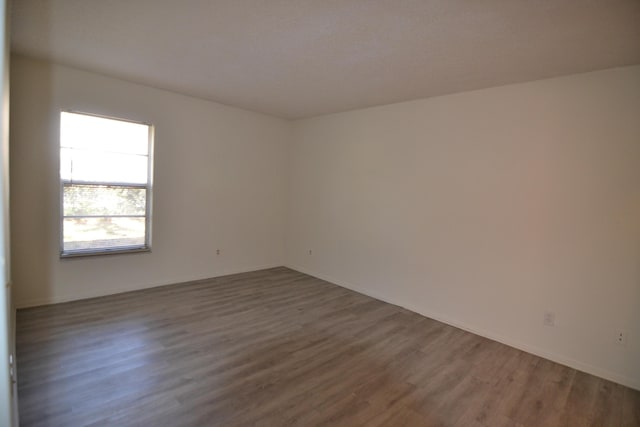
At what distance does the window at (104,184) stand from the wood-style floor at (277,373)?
0.76 meters

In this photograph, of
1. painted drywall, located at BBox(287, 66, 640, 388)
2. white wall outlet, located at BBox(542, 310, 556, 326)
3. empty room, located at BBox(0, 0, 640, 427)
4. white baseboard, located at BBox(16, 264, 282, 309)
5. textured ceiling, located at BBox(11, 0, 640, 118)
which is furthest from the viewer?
white baseboard, located at BBox(16, 264, 282, 309)

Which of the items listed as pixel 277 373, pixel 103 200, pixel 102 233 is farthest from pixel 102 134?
pixel 277 373

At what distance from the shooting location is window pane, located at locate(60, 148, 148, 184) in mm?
3551

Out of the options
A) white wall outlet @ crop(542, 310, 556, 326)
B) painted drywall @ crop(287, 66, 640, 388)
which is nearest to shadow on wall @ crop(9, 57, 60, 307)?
painted drywall @ crop(287, 66, 640, 388)

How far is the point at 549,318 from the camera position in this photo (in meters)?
2.95

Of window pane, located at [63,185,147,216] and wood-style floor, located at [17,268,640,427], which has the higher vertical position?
window pane, located at [63,185,147,216]

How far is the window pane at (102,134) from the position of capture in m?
3.54

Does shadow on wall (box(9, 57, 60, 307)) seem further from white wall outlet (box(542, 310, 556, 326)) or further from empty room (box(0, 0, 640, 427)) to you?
white wall outlet (box(542, 310, 556, 326))

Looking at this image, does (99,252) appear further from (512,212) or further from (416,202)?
(512,212)

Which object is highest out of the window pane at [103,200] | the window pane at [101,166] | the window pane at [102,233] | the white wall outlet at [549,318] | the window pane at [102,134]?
the window pane at [102,134]

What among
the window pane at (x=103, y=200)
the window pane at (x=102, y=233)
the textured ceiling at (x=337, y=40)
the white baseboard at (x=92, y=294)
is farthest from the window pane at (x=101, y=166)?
the white baseboard at (x=92, y=294)

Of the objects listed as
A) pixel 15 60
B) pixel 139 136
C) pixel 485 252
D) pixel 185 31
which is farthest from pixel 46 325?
pixel 485 252

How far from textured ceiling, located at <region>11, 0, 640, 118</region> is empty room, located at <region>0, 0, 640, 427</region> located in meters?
0.02

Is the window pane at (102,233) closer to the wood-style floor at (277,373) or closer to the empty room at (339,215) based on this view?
the empty room at (339,215)
